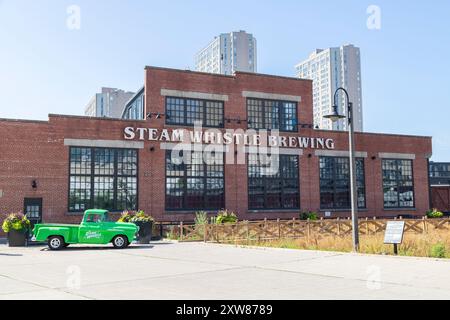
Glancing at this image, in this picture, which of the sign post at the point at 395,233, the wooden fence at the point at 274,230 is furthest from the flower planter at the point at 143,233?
the sign post at the point at 395,233

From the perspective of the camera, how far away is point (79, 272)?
45.6 feet

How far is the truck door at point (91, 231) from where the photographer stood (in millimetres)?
23266

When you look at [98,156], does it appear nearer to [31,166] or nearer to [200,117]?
[31,166]

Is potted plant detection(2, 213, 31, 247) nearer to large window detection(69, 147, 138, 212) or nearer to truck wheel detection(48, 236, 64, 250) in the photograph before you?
truck wheel detection(48, 236, 64, 250)

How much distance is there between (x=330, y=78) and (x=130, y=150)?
144180 millimetres

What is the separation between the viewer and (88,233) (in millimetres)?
23266

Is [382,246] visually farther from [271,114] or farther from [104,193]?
[271,114]

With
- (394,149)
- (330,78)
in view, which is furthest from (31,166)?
(330,78)

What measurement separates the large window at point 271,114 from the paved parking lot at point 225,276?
754 inches

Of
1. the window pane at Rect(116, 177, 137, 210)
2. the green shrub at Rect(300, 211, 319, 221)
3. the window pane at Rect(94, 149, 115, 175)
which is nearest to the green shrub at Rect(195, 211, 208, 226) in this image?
the window pane at Rect(116, 177, 137, 210)

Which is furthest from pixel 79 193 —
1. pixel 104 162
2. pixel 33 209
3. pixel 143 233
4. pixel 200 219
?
pixel 200 219

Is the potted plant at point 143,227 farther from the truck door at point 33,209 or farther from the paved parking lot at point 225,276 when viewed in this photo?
the truck door at point 33,209

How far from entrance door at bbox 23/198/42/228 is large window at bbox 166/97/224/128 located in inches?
392

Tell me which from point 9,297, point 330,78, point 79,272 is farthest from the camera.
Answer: point 330,78
